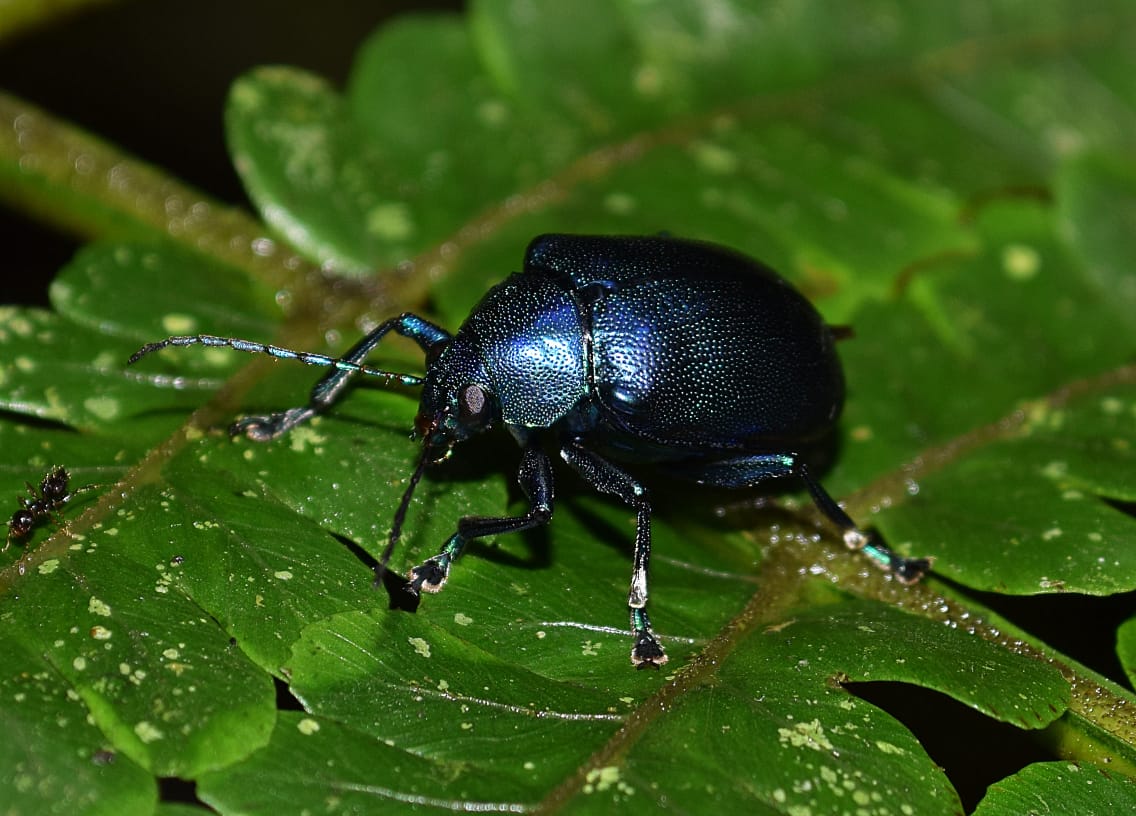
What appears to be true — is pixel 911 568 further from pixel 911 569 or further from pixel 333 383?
pixel 333 383

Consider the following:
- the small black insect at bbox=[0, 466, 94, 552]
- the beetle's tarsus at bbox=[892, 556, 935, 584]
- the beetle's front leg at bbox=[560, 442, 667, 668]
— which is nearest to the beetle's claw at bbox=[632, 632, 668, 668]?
the beetle's front leg at bbox=[560, 442, 667, 668]

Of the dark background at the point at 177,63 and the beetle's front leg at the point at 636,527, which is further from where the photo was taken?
the dark background at the point at 177,63

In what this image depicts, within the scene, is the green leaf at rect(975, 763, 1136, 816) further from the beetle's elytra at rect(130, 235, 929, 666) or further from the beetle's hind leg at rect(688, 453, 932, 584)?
the beetle's hind leg at rect(688, 453, 932, 584)

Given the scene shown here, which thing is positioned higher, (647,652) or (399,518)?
(399,518)

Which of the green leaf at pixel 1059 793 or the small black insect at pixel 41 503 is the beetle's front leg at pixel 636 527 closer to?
the green leaf at pixel 1059 793

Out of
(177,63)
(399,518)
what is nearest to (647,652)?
(399,518)

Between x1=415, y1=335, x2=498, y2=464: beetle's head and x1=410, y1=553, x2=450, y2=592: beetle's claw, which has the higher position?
x1=415, y1=335, x2=498, y2=464: beetle's head

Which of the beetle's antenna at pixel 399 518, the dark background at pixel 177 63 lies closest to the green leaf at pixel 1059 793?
the beetle's antenna at pixel 399 518
